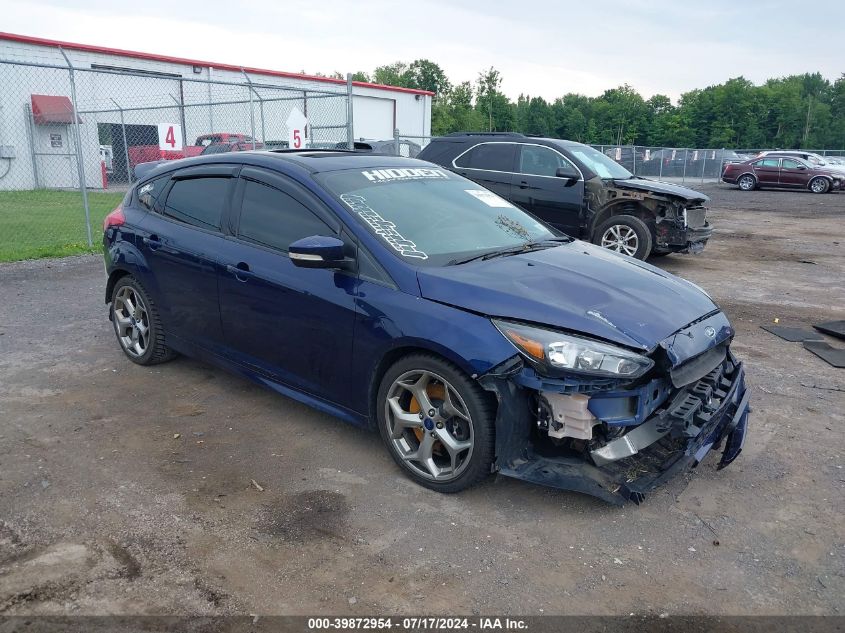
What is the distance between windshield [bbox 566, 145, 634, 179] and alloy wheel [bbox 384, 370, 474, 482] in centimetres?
726

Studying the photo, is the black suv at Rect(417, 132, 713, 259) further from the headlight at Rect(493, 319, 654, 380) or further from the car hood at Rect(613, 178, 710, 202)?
the headlight at Rect(493, 319, 654, 380)

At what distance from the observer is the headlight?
9.98ft

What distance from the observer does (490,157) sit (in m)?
10.4

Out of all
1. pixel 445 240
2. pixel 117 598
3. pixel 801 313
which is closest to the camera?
pixel 117 598

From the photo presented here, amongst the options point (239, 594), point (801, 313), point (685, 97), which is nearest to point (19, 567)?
point (239, 594)

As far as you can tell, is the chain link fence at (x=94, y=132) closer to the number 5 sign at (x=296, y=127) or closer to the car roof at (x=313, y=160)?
the number 5 sign at (x=296, y=127)

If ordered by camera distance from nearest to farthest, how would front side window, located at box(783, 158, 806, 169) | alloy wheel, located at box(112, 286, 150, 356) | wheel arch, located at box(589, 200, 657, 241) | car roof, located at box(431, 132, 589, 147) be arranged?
alloy wheel, located at box(112, 286, 150, 356), wheel arch, located at box(589, 200, 657, 241), car roof, located at box(431, 132, 589, 147), front side window, located at box(783, 158, 806, 169)

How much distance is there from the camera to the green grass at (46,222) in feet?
33.1

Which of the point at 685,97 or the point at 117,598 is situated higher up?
the point at 685,97

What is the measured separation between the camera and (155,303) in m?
4.97

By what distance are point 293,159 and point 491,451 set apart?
2.31m

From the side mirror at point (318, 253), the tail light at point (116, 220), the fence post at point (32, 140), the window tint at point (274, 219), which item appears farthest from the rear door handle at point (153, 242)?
the fence post at point (32, 140)

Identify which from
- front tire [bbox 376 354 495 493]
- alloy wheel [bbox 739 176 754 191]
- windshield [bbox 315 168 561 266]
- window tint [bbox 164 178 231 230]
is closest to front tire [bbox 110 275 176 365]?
window tint [bbox 164 178 231 230]

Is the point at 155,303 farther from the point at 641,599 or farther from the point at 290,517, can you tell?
the point at 641,599
